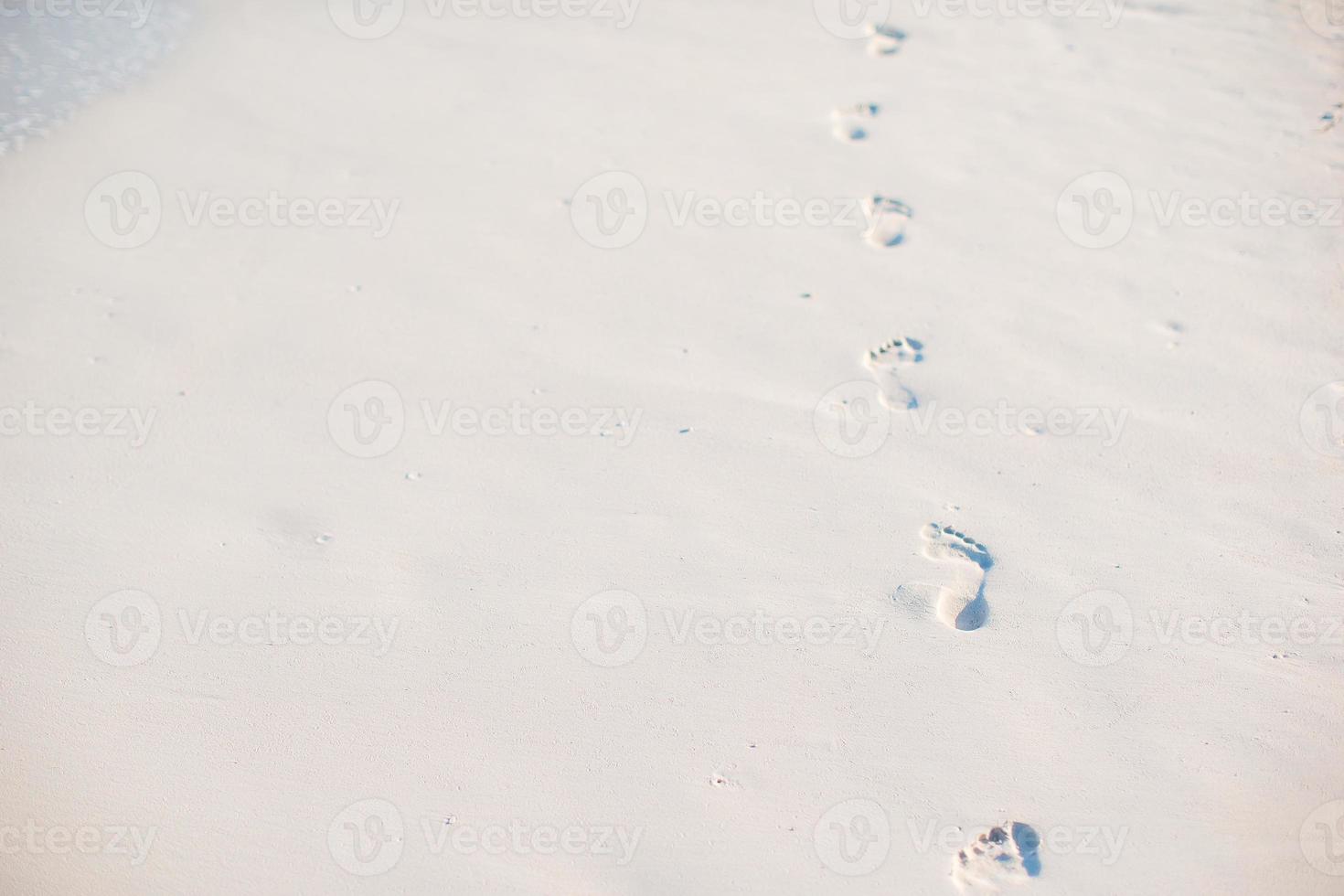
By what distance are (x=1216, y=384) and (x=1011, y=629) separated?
4.34ft

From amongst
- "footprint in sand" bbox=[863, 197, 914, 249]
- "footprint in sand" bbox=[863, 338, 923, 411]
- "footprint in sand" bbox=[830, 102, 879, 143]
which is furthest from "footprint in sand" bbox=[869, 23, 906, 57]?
"footprint in sand" bbox=[863, 338, 923, 411]

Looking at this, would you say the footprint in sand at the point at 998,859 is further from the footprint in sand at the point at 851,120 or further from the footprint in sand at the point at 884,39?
the footprint in sand at the point at 884,39

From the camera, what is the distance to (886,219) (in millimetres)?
3795

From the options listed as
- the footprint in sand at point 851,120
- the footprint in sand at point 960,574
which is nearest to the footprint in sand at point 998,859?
the footprint in sand at point 960,574

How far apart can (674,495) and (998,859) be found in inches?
52.6

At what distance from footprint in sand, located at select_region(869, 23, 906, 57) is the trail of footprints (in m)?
0.52

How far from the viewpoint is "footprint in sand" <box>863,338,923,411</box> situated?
315cm

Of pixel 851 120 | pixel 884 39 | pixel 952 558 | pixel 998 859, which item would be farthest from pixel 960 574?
pixel 884 39

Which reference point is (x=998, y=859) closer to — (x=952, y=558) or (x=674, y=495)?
(x=952, y=558)

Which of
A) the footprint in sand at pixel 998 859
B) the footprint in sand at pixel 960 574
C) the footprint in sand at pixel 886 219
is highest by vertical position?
the footprint in sand at pixel 886 219

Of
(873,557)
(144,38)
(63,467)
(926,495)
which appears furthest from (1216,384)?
(144,38)

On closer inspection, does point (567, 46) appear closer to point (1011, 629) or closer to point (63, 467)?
point (63, 467)

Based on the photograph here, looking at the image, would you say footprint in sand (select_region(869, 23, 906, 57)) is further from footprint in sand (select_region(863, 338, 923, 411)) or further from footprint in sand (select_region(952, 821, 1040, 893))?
footprint in sand (select_region(952, 821, 1040, 893))

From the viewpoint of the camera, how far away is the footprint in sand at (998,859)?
7.09 feet
